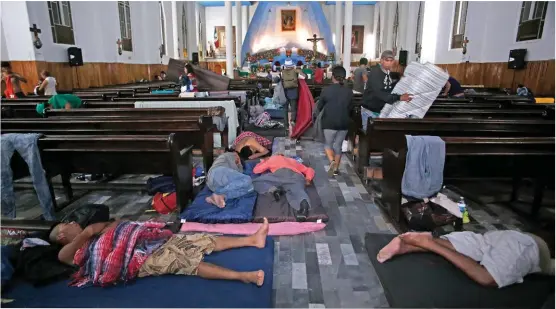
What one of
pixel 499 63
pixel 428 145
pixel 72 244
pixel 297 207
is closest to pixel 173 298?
pixel 72 244

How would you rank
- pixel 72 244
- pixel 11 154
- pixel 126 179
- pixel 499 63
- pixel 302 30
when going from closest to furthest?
pixel 72 244 < pixel 11 154 < pixel 126 179 < pixel 499 63 < pixel 302 30

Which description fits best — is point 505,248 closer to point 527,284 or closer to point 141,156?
point 527,284

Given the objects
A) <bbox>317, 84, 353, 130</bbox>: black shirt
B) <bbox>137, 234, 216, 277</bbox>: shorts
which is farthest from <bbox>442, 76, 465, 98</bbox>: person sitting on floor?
<bbox>137, 234, 216, 277</bbox>: shorts

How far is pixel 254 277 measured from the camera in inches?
82.0

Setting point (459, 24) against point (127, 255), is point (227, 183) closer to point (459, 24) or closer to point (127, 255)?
point (127, 255)

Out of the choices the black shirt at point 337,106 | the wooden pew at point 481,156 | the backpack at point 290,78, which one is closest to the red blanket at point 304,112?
the backpack at point 290,78

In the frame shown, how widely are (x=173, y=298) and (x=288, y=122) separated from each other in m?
6.14

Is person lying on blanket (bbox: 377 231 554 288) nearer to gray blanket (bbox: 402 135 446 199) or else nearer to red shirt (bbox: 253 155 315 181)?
gray blanket (bbox: 402 135 446 199)

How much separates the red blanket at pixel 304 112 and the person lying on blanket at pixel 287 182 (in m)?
2.46

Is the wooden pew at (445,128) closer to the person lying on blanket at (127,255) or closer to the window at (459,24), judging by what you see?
the person lying on blanket at (127,255)

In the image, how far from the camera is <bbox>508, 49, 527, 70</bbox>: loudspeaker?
24.3ft

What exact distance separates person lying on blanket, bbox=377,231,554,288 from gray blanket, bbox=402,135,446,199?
570mm

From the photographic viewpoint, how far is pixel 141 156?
3.11 m

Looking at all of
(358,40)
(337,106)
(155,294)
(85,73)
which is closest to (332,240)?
(155,294)
